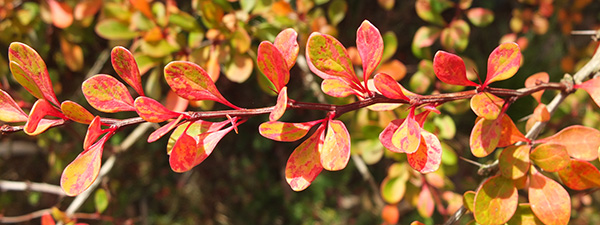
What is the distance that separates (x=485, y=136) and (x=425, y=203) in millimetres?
419

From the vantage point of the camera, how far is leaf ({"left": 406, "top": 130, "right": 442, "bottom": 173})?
1.25 feet

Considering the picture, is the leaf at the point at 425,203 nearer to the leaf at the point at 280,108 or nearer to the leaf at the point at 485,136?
the leaf at the point at 485,136

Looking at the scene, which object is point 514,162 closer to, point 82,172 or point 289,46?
point 289,46

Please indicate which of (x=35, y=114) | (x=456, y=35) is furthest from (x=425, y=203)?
(x=35, y=114)

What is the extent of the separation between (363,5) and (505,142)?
83 cm

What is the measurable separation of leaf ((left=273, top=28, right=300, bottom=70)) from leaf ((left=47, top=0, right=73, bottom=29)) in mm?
634

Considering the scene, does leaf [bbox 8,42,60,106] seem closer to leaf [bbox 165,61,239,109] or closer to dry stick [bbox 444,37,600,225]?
leaf [bbox 165,61,239,109]

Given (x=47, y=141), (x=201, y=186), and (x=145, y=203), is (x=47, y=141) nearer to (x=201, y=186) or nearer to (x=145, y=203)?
(x=145, y=203)

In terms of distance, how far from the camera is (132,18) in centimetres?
79

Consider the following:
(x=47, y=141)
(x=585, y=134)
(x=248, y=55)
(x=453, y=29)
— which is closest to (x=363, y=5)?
(x=453, y=29)

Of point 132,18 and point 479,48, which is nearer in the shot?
point 132,18

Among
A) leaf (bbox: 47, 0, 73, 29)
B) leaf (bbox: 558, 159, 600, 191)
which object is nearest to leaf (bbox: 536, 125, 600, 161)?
leaf (bbox: 558, 159, 600, 191)

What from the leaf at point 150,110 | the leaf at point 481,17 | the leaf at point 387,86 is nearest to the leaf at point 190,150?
the leaf at point 150,110

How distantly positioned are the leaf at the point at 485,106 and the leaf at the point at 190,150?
0.76ft
